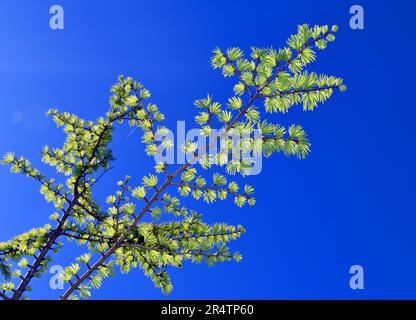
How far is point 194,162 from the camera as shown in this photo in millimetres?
4941

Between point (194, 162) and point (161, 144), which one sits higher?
point (161, 144)

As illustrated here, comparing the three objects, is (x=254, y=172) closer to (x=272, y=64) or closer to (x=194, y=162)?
(x=194, y=162)

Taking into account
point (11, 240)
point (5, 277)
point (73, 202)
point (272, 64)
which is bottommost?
point (5, 277)

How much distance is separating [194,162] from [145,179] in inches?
26.8

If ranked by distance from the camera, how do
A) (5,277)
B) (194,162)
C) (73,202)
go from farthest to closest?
(73,202)
(5,277)
(194,162)

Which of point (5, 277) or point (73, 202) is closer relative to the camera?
point (5, 277)

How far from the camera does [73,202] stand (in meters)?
7.54

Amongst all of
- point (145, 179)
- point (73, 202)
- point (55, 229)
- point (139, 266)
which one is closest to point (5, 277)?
point (55, 229)
